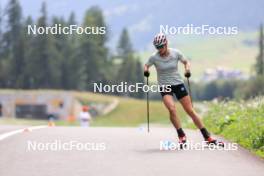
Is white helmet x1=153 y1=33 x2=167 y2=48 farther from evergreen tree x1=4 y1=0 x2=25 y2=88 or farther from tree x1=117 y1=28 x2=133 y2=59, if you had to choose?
tree x1=117 y1=28 x2=133 y2=59

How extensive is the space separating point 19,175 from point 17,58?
121294 millimetres

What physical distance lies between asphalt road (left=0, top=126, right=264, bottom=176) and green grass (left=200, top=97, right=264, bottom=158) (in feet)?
2.04

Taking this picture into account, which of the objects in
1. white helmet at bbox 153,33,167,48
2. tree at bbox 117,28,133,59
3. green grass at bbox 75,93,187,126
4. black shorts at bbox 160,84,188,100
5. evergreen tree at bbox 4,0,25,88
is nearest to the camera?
white helmet at bbox 153,33,167,48

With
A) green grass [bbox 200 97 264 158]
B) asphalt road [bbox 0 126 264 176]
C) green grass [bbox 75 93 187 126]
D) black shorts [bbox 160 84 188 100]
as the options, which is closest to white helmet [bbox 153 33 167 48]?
black shorts [bbox 160 84 188 100]

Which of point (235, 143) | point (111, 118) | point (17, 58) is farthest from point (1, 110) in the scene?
point (235, 143)

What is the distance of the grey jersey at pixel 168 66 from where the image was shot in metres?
11.8

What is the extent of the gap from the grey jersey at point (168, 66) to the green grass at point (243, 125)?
170 centimetres

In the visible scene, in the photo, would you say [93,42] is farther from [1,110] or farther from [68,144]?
[68,144]

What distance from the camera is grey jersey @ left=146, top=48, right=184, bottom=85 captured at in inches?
464

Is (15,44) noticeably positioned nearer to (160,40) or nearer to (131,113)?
(131,113)

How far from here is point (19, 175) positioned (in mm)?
7945

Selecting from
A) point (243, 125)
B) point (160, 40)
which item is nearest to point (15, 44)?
point (243, 125)

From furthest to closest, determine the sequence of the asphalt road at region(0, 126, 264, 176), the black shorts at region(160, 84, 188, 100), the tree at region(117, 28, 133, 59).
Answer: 1. the tree at region(117, 28, 133, 59)
2. the black shorts at region(160, 84, 188, 100)
3. the asphalt road at region(0, 126, 264, 176)

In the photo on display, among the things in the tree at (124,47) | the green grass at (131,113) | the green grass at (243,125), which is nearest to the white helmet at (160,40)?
the green grass at (243,125)
